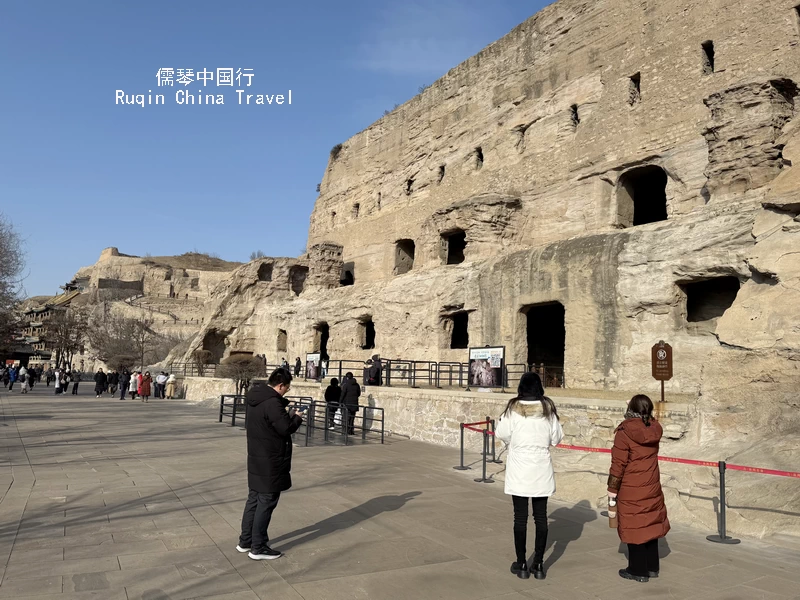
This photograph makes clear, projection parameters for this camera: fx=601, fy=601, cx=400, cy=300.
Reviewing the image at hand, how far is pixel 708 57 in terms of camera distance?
16438 mm

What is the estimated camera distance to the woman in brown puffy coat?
432 centimetres

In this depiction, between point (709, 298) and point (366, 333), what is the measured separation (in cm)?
1509

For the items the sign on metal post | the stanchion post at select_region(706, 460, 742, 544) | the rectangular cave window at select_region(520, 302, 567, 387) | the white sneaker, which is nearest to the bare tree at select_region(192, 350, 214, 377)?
the rectangular cave window at select_region(520, 302, 567, 387)

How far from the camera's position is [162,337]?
54000 millimetres

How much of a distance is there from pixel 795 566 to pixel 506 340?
1182 centimetres

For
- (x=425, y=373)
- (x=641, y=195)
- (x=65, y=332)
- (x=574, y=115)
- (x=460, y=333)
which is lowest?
(x=425, y=373)

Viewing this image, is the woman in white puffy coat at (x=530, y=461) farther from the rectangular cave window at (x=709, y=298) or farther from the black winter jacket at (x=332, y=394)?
the rectangular cave window at (x=709, y=298)

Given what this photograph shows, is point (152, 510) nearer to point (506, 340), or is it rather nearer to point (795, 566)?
point (795, 566)

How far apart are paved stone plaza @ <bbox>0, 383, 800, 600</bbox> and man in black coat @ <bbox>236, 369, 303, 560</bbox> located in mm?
159

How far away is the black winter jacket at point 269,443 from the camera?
464cm

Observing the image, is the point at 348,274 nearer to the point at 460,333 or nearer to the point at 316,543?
the point at 460,333

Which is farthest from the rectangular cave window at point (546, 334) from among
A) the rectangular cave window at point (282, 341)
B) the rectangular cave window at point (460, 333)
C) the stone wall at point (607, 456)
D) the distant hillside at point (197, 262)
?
the distant hillside at point (197, 262)

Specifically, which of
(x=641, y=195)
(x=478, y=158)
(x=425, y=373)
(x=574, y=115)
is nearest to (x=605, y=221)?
(x=641, y=195)

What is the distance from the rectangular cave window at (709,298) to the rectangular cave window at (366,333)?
13539 millimetres
